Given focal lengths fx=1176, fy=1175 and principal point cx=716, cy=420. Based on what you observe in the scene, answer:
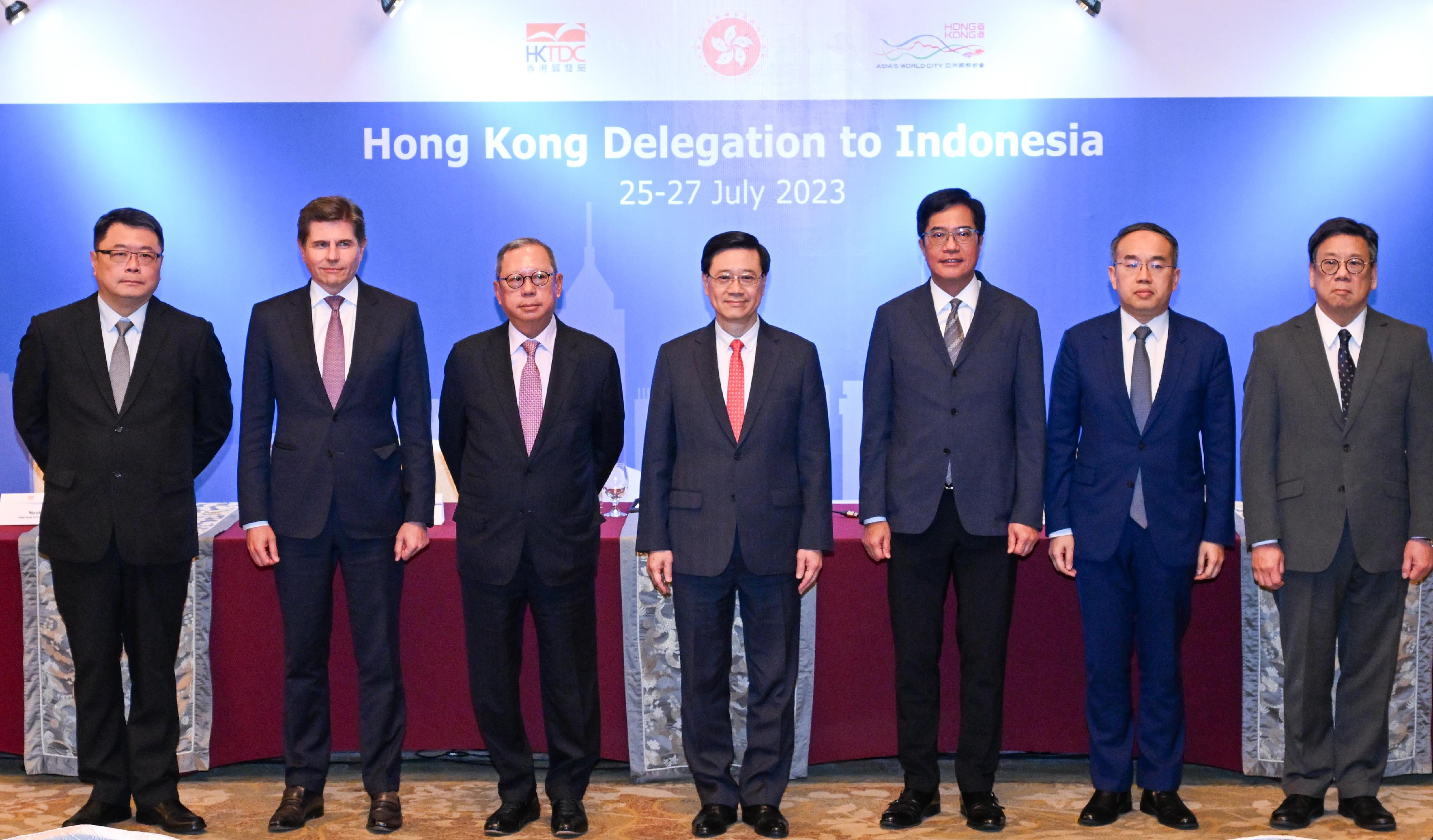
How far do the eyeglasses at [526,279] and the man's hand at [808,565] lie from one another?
105cm

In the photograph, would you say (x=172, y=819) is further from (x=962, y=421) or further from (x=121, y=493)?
(x=962, y=421)

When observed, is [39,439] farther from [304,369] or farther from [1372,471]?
[1372,471]

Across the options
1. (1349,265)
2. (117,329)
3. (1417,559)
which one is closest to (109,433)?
(117,329)

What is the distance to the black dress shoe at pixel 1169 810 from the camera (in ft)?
11.1

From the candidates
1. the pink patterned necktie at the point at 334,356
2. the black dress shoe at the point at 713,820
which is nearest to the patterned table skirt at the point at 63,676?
the pink patterned necktie at the point at 334,356

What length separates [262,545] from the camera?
132 inches

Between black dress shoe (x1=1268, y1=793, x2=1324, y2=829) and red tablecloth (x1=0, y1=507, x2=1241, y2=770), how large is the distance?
421 millimetres

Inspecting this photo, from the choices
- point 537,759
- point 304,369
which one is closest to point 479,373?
point 304,369

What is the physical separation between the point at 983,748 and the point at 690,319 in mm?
2317

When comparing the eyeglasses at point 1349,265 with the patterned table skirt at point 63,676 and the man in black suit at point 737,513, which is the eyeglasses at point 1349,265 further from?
the patterned table skirt at point 63,676

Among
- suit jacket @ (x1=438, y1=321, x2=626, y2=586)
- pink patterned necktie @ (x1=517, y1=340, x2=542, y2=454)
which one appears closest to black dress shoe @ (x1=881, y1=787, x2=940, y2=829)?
suit jacket @ (x1=438, y1=321, x2=626, y2=586)

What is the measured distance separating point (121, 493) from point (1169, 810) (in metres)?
3.10

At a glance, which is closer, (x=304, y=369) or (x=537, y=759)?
(x=304, y=369)

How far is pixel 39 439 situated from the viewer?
11.2 feet
